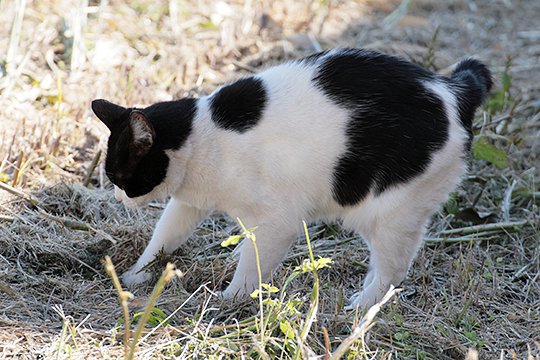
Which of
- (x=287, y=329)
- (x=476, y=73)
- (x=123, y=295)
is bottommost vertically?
(x=287, y=329)

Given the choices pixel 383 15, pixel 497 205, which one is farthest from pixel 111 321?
pixel 383 15

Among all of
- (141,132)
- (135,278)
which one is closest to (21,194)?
(135,278)

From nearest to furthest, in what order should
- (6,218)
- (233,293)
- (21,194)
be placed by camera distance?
(233,293) < (6,218) < (21,194)

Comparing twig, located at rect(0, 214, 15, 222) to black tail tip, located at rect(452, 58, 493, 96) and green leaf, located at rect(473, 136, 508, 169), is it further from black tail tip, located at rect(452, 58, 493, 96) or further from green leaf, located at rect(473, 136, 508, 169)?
green leaf, located at rect(473, 136, 508, 169)

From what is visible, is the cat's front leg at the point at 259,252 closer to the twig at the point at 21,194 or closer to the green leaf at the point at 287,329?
the green leaf at the point at 287,329

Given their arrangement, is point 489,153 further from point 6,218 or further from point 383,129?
point 6,218

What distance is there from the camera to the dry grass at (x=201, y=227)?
105 inches

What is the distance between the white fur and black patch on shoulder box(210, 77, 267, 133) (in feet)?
0.09

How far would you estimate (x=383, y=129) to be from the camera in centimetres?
308

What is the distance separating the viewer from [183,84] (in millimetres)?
5188

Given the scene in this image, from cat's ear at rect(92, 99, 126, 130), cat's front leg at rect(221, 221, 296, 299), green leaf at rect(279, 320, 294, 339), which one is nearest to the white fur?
cat's front leg at rect(221, 221, 296, 299)

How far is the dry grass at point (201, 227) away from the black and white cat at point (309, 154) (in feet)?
0.99

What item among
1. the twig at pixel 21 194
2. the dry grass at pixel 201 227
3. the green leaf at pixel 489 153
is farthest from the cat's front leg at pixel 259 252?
the green leaf at pixel 489 153

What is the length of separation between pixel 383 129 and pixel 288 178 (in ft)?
1.36
